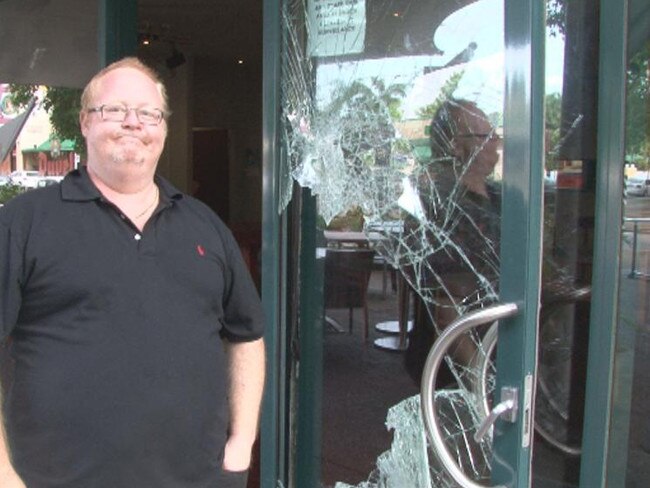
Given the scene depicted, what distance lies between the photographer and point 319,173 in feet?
7.61

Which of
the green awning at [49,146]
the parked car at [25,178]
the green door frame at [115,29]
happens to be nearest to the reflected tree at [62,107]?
the green awning at [49,146]

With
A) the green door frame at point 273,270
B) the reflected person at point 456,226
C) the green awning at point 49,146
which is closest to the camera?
the reflected person at point 456,226

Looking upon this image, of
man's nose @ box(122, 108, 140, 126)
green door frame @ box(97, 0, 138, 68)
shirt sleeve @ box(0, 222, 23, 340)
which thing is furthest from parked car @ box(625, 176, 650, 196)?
green door frame @ box(97, 0, 138, 68)

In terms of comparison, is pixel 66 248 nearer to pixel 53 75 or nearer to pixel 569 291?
pixel 569 291

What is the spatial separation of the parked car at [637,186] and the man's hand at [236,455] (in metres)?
1.18

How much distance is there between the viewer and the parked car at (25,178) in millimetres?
3753

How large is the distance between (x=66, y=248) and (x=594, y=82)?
1.37 m

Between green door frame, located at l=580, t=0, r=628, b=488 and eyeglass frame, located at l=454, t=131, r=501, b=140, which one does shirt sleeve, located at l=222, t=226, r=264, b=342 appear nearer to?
eyeglass frame, located at l=454, t=131, r=501, b=140

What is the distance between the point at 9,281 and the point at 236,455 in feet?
2.30

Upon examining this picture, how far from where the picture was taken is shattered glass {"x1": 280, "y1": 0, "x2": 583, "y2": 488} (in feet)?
6.43

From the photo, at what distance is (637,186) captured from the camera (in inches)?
78.7

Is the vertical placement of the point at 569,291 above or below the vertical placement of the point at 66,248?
below

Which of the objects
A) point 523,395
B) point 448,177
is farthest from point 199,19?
point 523,395

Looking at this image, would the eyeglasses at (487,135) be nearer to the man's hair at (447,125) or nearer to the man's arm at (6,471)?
the man's hair at (447,125)
